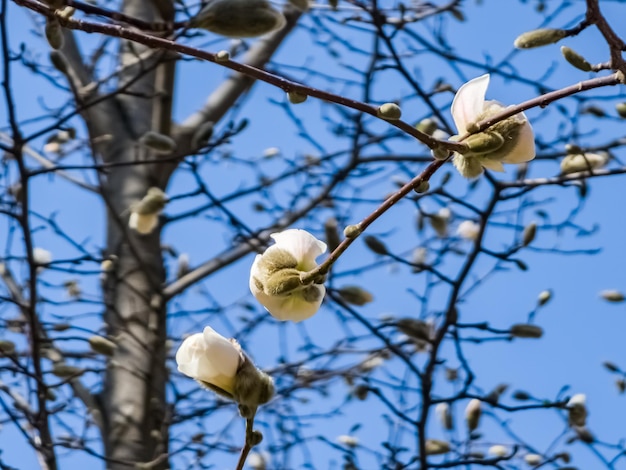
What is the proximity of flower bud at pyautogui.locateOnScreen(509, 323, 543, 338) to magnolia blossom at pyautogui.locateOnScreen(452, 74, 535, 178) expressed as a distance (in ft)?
2.89

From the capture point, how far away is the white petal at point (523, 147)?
2.34ft

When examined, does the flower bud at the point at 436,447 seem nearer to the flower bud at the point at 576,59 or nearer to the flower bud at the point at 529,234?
the flower bud at the point at 529,234

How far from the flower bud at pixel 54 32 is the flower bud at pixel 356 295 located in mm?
862

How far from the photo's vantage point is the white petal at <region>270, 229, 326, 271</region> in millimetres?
759

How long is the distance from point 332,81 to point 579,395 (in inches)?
42.1

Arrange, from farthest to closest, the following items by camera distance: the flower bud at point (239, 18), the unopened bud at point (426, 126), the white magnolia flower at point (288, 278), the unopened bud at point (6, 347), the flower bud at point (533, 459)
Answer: the flower bud at point (533, 459) → the unopened bud at point (6, 347) → the unopened bud at point (426, 126) → the flower bud at point (239, 18) → the white magnolia flower at point (288, 278)

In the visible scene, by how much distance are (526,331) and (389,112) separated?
1.00 metres

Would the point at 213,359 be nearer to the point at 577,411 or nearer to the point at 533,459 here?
the point at 577,411

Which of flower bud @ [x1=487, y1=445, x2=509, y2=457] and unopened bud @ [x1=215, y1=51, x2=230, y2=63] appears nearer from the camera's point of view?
unopened bud @ [x1=215, y1=51, x2=230, y2=63]

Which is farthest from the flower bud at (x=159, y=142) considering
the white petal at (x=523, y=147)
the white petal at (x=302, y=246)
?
the white petal at (x=523, y=147)

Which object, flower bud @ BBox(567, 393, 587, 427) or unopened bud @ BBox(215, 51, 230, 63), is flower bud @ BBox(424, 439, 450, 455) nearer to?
flower bud @ BBox(567, 393, 587, 427)

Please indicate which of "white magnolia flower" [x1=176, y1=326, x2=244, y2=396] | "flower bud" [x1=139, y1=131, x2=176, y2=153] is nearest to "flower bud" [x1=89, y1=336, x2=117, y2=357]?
"flower bud" [x1=139, y1=131, x2=176, y2=153]

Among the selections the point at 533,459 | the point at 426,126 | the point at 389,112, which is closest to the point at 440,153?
the point at 389,112

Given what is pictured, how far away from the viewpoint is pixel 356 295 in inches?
63.6
